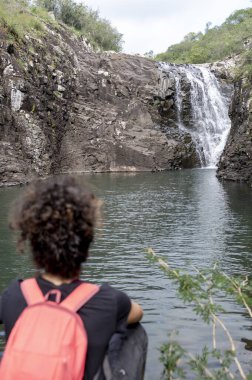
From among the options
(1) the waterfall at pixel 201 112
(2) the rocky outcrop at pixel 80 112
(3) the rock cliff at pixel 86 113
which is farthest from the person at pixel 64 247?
(1) the waterfall at pixel 201 112

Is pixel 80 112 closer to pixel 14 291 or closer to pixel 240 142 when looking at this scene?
pixel 240 142

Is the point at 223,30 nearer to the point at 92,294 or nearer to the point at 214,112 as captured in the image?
the point at 214,112

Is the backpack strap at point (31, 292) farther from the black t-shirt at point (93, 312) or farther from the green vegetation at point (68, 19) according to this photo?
the green vegetation at point (68, 19)

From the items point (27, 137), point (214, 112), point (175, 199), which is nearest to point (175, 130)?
point (214, 112)

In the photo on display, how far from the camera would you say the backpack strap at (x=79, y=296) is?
264 centimetres

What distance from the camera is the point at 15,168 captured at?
98.5 ft

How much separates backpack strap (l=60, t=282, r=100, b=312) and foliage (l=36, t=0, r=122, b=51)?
59.3 metres

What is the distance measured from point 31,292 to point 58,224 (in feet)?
1.40

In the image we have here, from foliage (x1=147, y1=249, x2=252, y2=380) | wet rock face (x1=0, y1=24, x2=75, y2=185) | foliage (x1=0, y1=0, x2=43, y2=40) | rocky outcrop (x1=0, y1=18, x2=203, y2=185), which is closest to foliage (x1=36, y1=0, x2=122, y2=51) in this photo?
rocky outcrop (x1=0, y1=18, x2=203, y2=185)

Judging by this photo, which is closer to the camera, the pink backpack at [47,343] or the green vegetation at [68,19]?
the pink backpack at [47,343]

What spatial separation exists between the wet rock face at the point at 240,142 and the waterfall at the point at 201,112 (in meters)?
12.2

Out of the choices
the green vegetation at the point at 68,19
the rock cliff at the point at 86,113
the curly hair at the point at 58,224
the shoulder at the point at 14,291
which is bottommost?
the shoulder at the point at 14,291

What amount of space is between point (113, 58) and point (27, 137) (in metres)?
18.7

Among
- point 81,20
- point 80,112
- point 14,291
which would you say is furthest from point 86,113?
point 14,291
